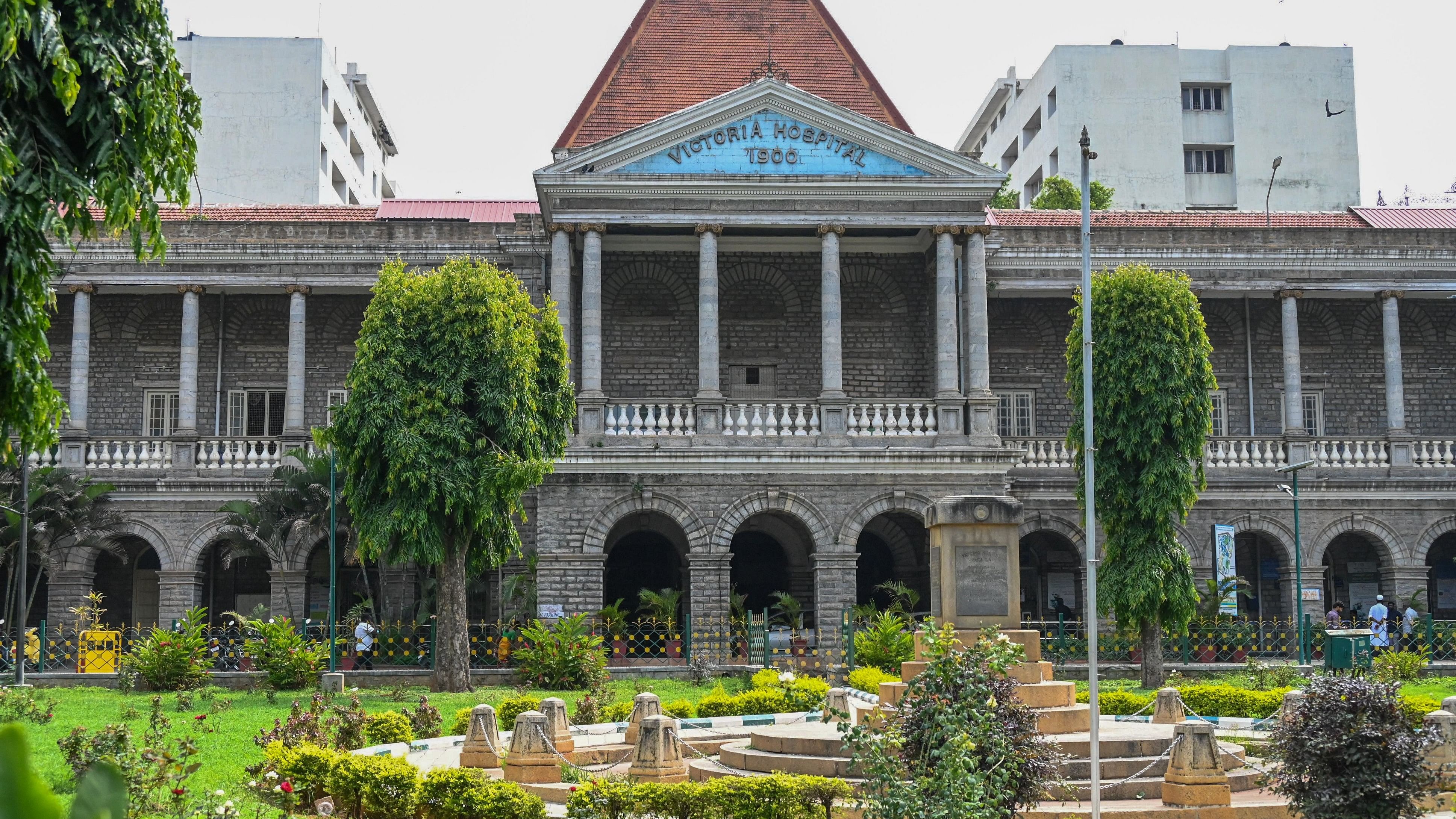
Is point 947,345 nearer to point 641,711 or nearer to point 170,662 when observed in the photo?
point 641,711

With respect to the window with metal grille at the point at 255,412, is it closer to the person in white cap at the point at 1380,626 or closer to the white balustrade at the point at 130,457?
the white balustrade at the point at 130,457

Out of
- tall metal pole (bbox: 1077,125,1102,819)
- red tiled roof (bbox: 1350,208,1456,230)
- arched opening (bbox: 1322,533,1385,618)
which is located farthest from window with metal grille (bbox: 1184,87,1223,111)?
tall metal pole (bbox: 1077,125,1102,819)

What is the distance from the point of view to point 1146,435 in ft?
76.7

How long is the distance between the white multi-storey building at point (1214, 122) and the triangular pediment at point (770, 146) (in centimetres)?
2679

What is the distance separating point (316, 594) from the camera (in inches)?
1229

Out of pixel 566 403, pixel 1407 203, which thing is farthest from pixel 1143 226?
pixel 1407 203

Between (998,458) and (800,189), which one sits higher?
(800,189)

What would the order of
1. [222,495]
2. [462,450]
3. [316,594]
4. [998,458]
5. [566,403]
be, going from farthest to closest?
1. [316,594]
2. [222,495]
3. [998,458]
4. [566,403]
5. [462,450]

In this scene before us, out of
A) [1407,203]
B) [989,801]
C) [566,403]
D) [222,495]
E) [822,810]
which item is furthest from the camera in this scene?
[1407,203]

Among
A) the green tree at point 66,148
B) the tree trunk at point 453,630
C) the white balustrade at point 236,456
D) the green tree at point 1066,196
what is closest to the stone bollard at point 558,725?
the green tree at point 66,148

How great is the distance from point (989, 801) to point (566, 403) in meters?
14.9

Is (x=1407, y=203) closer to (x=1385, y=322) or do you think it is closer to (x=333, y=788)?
(x=1385, y=322)

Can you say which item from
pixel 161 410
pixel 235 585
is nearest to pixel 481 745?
pixel 235 585

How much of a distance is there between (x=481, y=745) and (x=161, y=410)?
68.8 feet
